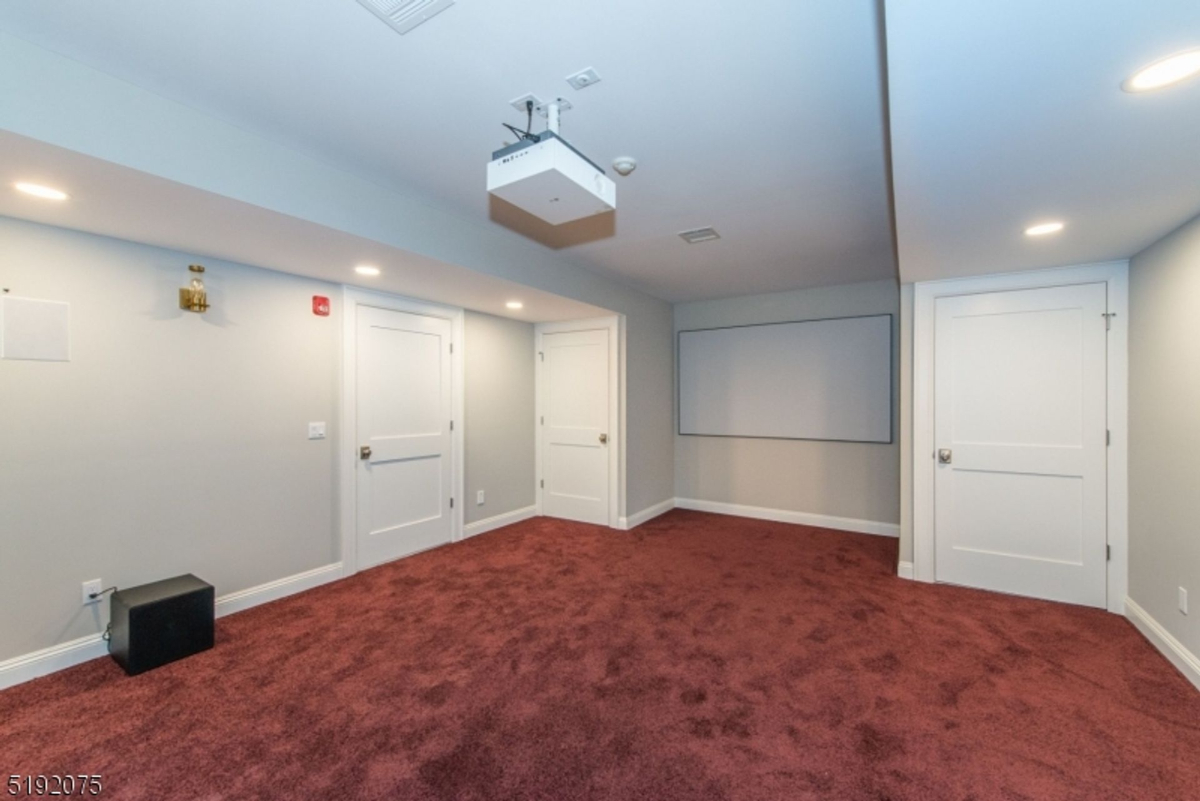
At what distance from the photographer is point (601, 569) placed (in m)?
3.92

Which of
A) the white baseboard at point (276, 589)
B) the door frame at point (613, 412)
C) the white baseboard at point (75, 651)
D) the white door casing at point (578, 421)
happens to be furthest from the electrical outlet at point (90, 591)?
the door frame at point (613, 412)

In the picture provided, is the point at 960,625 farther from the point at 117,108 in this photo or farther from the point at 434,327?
the point at 117,108

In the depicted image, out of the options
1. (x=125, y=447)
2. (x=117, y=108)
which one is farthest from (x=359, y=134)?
(x=125, y=447)

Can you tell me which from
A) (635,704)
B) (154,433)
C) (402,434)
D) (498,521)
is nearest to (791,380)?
(498,521)

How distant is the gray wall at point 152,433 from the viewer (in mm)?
2418

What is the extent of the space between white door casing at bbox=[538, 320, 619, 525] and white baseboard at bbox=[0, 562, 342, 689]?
275cm

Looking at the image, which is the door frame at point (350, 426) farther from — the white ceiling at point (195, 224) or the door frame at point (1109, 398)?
the door frame at point (1109, 398)

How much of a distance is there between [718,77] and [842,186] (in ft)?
4.09

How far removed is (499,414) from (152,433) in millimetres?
2763

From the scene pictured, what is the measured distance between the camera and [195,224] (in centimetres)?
245

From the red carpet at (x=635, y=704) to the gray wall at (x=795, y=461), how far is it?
164 cm

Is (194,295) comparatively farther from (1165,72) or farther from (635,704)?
(1165,72)

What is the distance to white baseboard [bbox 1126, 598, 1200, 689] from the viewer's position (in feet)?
7.71

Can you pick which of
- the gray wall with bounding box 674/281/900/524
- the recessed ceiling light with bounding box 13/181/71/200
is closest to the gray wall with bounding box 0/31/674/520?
the recessed ceiling light with bounding box 13/181/71/200
